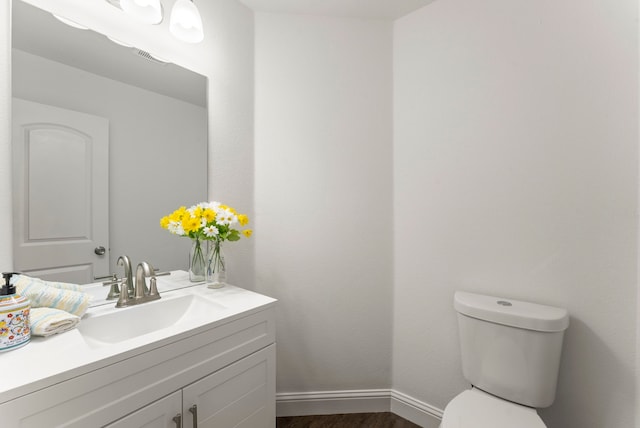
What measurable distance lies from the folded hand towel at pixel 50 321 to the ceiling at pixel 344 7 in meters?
1.65

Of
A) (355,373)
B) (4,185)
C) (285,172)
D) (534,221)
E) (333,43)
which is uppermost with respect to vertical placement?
(333,43)

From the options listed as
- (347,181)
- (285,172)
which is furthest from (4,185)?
(347,181)

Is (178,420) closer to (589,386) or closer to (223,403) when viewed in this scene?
(223,403)

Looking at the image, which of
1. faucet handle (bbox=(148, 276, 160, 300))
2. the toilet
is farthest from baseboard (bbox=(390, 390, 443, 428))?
faucet handle (bbox=(148, 276, 160, 300))

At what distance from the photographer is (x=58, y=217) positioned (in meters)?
A: 1.02

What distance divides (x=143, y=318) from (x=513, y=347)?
144 centimetres

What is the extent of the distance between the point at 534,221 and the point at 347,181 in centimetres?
91

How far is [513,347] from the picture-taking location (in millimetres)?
1162

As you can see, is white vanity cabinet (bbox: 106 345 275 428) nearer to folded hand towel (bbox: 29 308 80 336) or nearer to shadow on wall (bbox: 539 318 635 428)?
folded hand towel (bbox: 29 308 80 336)

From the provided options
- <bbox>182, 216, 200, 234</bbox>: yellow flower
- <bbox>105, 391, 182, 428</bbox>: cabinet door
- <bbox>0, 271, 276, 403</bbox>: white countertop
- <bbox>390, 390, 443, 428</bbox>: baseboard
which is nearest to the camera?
<bbox>0, 271, 276, 403</bbox>: white countertop

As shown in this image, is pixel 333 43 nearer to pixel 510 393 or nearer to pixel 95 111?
pixel 95 111

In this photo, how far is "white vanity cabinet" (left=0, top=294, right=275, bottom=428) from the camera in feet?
2.12

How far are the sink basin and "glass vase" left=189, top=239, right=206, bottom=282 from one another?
6.2 inches

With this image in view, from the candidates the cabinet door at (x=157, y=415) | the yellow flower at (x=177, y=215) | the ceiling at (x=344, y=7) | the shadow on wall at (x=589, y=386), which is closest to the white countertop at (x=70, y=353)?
the cabinet door at (x=157, y=415)
